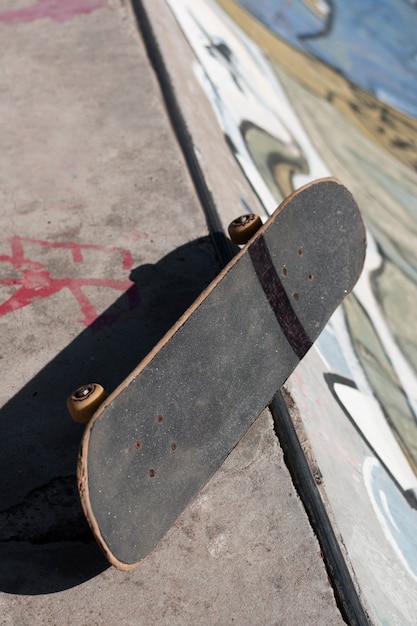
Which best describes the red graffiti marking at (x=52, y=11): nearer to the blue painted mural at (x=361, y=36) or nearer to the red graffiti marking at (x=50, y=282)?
the blue painted mural at (x=361, y=36)

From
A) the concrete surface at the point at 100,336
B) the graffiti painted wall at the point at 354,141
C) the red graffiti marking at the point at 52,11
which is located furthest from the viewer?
the red graffiti marking at the point at 52,11

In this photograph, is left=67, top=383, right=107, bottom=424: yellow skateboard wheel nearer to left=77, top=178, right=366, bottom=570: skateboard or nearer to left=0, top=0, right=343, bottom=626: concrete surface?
left=77, top=178, right=366, bottom=570: skateboard

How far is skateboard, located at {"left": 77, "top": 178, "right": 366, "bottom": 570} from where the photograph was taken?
2500mm

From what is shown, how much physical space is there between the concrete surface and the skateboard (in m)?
0.23

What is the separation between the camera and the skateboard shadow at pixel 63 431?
9.18 feet

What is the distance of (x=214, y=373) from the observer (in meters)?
2.92

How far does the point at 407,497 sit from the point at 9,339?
2.21 meters

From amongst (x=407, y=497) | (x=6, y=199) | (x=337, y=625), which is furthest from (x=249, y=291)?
(x=6, y=199)

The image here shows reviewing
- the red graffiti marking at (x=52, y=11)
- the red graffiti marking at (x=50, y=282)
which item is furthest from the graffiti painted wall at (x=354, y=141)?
the red graffiti marking at (x=50, y=282)

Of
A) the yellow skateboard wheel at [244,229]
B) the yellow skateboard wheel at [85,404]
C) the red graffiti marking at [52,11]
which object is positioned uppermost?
the yellow skateboard wheel at [244,229]

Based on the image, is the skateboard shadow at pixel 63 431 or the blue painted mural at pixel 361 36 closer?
the skateboard shadow at pixel 63 431

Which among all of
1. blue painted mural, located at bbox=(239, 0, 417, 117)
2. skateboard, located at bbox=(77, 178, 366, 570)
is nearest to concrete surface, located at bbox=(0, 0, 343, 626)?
skateboard, located at bbox=(77, 178, 366, 570)

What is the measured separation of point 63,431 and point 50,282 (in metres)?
0.95

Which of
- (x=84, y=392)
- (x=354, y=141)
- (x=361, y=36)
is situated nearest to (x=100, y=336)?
(x=84, y=392)
